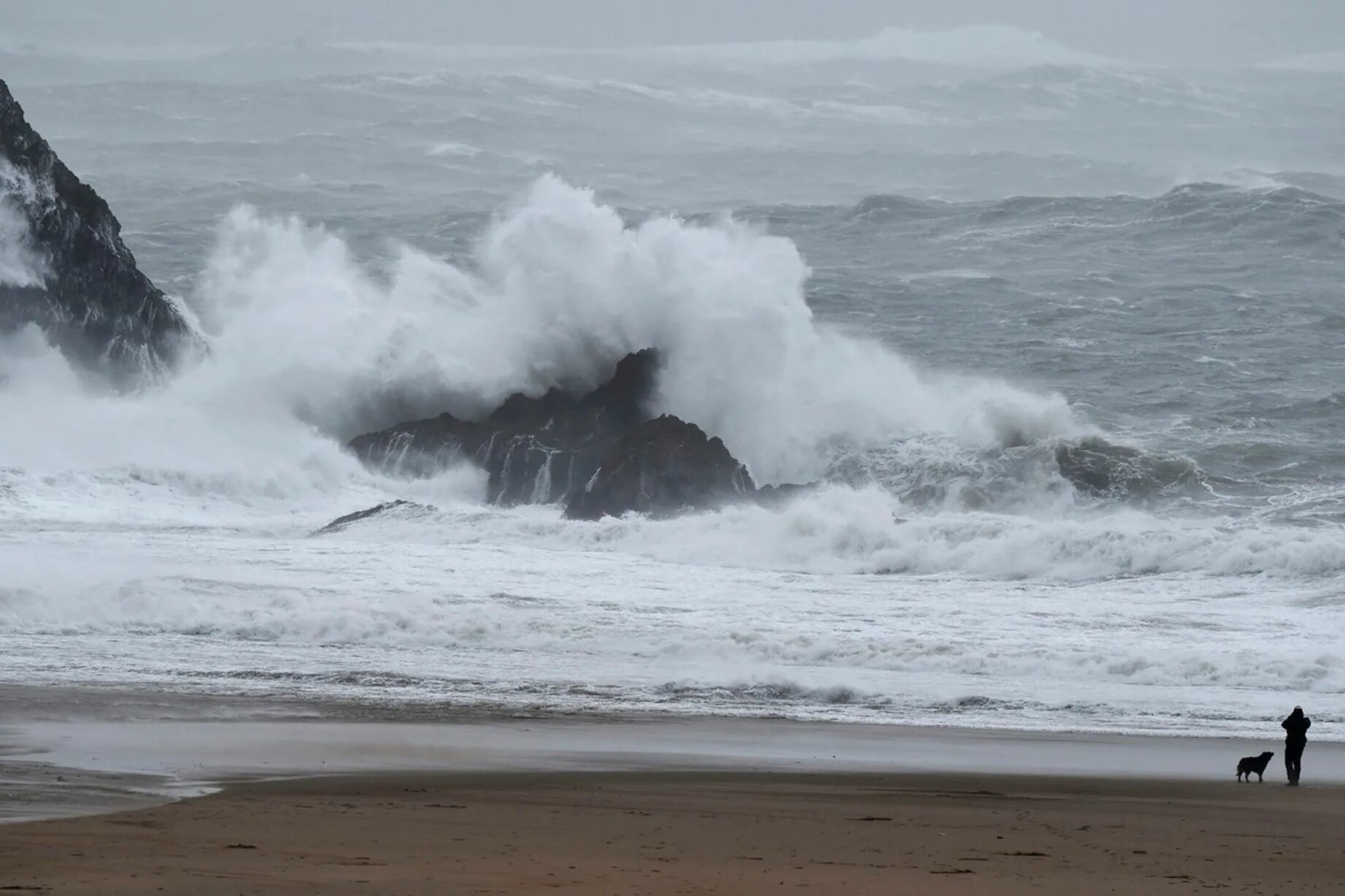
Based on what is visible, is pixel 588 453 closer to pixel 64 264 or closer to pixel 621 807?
pixel 64 264

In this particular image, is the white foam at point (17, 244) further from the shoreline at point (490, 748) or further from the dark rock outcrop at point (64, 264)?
the shoreline at point (490, 748)

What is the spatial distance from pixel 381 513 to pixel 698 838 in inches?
584

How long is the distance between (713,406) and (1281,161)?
132ft

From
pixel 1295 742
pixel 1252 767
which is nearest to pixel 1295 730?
pixel 1295 742

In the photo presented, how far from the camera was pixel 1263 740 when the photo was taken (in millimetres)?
11039

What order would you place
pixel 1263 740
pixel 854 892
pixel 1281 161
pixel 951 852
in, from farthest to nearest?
1. pixel 1281 161
2. pixel 1263 740
3. pixel 951 852
4. pixel 854 892

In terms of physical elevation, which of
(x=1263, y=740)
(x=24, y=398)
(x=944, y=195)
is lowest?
(x=1263, y=740)

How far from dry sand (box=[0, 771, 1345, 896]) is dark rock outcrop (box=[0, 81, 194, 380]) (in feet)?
66.3

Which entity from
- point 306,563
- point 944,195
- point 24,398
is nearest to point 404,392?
point 24,398

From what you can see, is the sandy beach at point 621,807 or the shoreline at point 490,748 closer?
the sandy beach at point 621,807

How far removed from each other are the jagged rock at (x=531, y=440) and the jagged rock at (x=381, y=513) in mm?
1585

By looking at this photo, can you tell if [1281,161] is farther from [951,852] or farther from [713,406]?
[951,852]

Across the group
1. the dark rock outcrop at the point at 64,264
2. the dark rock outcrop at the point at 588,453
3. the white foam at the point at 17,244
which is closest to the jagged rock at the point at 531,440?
the dark rock outcrop at the point at 588,453

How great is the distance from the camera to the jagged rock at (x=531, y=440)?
23.2 m
